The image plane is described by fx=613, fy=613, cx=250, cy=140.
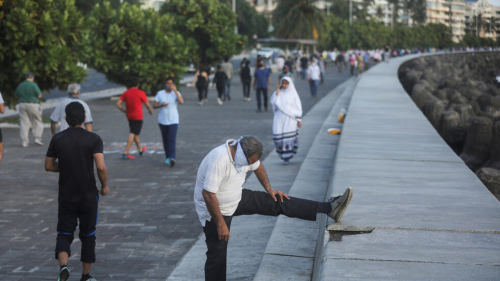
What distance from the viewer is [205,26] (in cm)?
3284

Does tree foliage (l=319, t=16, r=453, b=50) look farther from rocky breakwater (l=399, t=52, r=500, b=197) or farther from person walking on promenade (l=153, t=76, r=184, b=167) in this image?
person walking on promenade (l=153, t=76, r=184, b=167)

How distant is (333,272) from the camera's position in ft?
12.6

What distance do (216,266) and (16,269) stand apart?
2.15 metres

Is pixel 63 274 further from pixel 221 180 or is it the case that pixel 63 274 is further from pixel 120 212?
pixel 120 212

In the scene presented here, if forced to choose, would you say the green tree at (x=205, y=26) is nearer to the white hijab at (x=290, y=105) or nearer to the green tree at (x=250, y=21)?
the white hijab at (x=290, y=105)

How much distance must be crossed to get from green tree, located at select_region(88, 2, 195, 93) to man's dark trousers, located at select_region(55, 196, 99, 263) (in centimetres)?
1860

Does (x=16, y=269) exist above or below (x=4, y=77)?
below

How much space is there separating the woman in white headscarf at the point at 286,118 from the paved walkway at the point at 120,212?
1649mm

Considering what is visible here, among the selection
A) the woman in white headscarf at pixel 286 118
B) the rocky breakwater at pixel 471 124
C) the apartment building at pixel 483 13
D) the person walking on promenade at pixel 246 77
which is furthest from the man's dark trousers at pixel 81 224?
the person walking on promenade at pixel 246 77

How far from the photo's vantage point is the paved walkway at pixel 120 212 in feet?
19.6

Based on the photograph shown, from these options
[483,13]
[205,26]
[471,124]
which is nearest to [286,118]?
[471,124]

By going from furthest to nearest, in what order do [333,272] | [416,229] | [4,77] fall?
1. [4,77]
2. [416,229]
3. [333,272]

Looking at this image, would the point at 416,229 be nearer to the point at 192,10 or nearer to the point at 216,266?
the point at 216,266

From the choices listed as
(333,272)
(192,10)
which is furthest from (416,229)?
(192,10)
